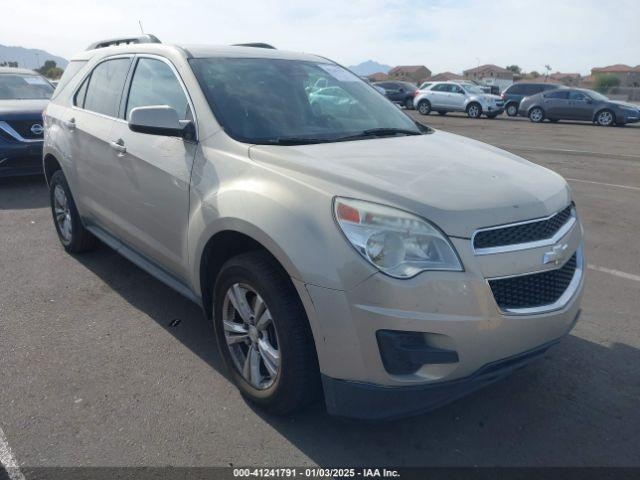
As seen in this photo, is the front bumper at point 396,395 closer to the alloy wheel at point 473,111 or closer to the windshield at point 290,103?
the windshield at point 290,103

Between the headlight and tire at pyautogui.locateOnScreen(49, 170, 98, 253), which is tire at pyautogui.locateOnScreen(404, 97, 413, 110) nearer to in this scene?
tire at pyautogui.locateOnScreen(49, 170, 98, 253)

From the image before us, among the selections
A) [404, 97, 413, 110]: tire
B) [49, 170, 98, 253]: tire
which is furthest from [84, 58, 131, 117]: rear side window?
[404, 97, 413, 110]: tire

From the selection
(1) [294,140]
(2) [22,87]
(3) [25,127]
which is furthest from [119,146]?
(2) [22,87]

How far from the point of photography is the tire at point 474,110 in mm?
26312

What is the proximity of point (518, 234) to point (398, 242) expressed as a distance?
592mm

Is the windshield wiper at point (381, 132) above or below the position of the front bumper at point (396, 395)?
above

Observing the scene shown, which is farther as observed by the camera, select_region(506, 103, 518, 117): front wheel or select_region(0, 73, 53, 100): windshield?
select_region(506, 103, 518, 117): front wheel

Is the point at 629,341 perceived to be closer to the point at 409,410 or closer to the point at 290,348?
the point at 409,410

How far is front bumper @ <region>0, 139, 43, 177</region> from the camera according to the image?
26.3ft

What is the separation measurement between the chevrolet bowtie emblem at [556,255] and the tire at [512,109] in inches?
1055

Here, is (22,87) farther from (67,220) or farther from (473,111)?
(473,111)

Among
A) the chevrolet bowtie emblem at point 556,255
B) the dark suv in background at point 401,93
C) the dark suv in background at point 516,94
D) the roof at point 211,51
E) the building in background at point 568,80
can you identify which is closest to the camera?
the chevrolet bowtie emblem at point 556,255

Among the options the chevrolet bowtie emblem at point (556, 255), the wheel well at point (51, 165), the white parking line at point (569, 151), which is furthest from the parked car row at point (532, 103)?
the chevrolet bowtie emblem at point (556, 255)

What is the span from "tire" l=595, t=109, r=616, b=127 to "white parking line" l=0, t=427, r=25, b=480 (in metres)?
24.1
